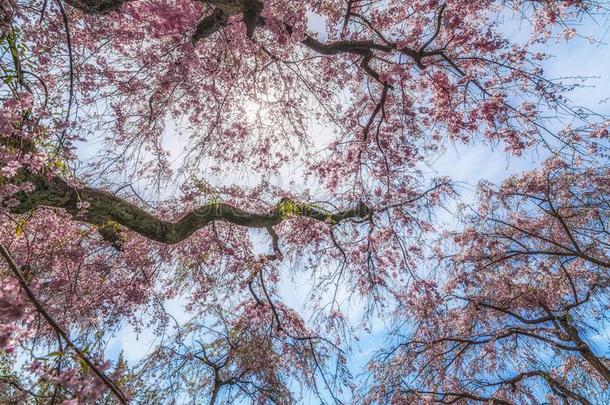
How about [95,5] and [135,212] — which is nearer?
[95,5]

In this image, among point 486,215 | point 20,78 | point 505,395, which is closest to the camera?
point 20,78

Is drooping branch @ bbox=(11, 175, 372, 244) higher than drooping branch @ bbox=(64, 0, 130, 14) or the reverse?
the reverse

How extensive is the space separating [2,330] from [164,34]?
15.5 feet

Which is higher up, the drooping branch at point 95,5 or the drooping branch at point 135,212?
the drooping branch at point 95,5

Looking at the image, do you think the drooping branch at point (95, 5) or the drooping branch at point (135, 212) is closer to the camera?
the drooping branch at point (135, 212)

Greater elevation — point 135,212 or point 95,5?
point 95,5

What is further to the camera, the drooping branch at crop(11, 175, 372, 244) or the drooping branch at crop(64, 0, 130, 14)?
the drooping branch at crop(64, 0, 130, 14)

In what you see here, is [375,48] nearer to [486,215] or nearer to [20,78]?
[486,215]

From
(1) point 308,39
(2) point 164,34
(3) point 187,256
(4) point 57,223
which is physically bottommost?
(4) point 57,223

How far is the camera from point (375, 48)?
4992 millimetres

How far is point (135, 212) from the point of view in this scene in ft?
12.8

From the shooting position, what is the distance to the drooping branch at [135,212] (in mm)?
3086

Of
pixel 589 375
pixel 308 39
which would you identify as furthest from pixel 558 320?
pixel 308 39

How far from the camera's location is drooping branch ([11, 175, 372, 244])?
3086mm
